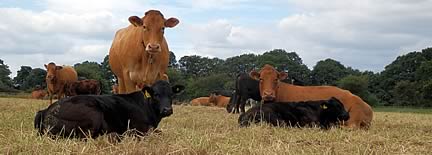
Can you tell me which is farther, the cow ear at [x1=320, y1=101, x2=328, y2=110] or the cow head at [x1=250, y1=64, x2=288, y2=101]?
the cow head at [x1=250, y1=64, x2=288, y2=101]

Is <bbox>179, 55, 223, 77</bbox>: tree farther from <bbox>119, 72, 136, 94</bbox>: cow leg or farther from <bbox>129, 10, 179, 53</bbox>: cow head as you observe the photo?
<bbox>129, 10, 179, 53</bbox>: cow head

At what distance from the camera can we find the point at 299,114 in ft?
32.9

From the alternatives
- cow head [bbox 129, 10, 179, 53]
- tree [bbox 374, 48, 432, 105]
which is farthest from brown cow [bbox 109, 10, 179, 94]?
tree [bbox 374, 48, 432, 105]

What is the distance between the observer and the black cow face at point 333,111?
33.9ft

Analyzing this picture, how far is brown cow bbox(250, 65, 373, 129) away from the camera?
11.1 meters

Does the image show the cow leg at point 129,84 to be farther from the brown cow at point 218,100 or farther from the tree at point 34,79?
the tree at point 34,79

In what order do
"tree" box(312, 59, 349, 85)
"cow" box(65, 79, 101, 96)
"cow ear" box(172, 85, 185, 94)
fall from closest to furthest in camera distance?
"cow ear" box(172, 85, 185, 94)
"cow" box(65, 79, 101, 96)
"tree" box(312, 59, 349, 85)

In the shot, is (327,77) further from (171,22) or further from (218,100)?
(171,22)

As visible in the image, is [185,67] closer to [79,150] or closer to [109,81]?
[109,81]

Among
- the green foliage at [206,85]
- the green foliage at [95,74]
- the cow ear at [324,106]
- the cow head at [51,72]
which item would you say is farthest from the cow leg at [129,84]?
the green foliage at [206,85]

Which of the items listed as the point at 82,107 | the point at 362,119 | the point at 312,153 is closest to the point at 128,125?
the point at 82,107

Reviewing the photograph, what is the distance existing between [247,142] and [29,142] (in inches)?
91.6

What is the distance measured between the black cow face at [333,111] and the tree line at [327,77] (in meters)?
40.6

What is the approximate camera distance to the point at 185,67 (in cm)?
8831
